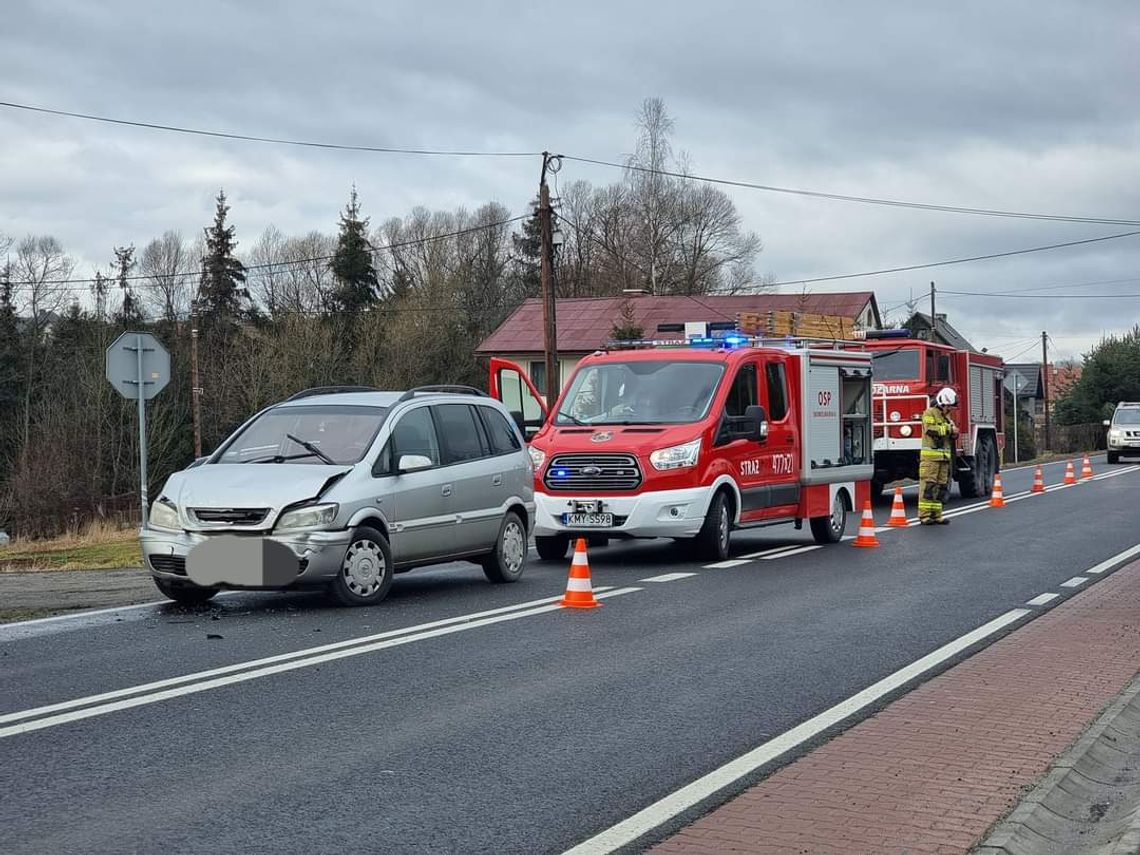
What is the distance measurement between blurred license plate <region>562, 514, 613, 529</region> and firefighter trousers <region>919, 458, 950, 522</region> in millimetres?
6934

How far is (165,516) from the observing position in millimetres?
10875

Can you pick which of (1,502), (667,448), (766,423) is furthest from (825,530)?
(1,502)

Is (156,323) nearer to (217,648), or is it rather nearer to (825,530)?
(825,530)

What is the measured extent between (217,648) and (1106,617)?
6.71 metres

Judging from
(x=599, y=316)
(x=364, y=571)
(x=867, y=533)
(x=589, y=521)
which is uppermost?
(x=599, y=316)

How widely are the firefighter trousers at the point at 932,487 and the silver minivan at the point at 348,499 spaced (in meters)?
8.47

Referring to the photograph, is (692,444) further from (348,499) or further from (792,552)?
(348,499)

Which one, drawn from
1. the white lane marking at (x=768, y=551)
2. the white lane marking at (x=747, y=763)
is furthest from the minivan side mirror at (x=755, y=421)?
the white lane marking at (x=747, y=763)

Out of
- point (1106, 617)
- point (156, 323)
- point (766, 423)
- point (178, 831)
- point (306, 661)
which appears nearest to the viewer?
point (178, 831)

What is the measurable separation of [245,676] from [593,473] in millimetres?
7197

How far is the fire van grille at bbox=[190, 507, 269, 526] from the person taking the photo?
34.9 feet

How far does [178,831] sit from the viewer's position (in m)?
5.09

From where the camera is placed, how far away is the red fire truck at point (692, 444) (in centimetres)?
1491

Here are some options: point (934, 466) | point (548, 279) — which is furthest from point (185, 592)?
point (548, 279)
